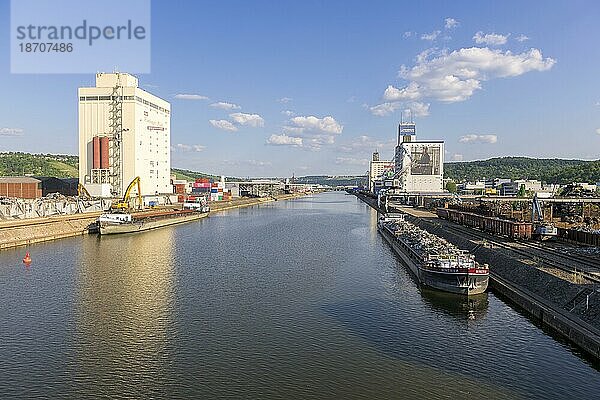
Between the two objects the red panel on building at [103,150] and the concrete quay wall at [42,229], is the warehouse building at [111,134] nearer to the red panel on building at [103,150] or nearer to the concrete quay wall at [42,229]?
the red panel on building at [103,150]

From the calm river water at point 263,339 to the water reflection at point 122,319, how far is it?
0.26 ft

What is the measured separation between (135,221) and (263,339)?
47005 mm

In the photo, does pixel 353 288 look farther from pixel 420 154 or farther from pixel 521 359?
pixel 420 154

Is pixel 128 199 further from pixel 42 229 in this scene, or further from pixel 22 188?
pixel 42 229

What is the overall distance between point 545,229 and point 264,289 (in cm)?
2375

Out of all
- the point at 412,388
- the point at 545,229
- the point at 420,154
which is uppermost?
the point at 420,154

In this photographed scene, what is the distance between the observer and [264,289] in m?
28.6

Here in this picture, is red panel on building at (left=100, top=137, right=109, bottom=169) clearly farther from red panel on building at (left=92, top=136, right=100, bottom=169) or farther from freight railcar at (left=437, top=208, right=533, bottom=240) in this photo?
freight railcar at (left=437, top=208, right=533, bottom=240)

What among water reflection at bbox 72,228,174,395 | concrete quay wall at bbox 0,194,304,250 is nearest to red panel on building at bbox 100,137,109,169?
concrete quay wall at bbox 0,194,304,250

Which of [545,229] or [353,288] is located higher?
[545,229]

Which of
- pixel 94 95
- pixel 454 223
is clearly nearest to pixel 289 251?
pixel 454 223

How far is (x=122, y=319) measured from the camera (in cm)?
2244

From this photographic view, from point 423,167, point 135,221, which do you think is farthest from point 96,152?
point 423,167

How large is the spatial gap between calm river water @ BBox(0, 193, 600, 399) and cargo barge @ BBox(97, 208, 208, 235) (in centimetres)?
2185
